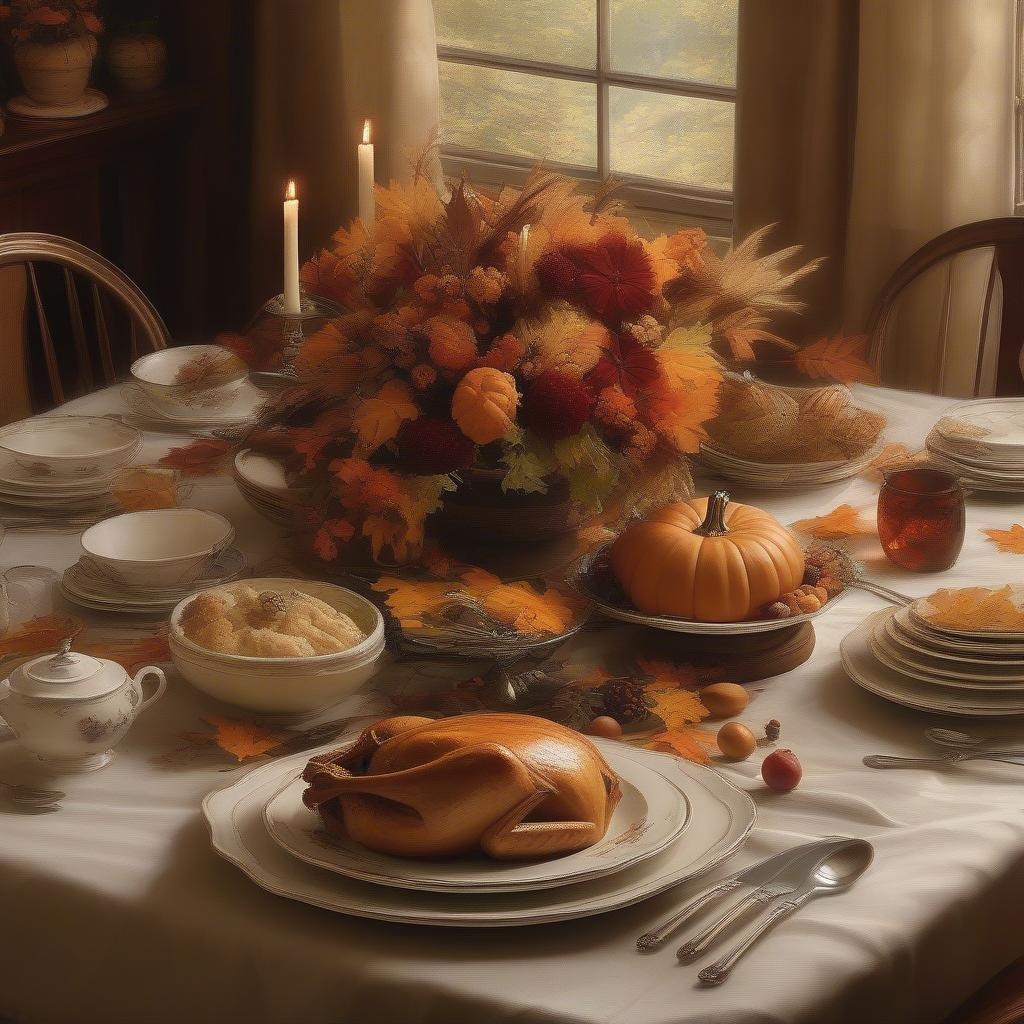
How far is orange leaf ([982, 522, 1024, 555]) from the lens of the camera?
5.34ft

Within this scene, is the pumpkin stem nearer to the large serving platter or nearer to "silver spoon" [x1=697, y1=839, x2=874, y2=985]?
the large serving platter

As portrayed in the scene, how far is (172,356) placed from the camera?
6.94 feet

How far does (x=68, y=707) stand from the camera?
1.16m

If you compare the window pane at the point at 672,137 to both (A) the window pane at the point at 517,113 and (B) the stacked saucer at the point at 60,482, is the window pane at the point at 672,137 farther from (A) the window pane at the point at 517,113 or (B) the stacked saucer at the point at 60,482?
(B) the stacked saucer at the point at 60,482

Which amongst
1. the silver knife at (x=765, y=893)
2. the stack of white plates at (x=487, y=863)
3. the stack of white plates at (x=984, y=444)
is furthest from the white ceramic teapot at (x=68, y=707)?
the stack of white plates at (x=984, y=444)

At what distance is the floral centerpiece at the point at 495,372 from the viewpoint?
137cm

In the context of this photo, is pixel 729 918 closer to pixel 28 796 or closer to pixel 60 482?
pixel 28 796

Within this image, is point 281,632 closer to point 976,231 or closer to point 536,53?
point 976,231

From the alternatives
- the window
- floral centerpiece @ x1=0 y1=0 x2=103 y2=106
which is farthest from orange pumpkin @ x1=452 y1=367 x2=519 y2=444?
floral centerpiece @ x1=0 y1=0 x2=103 y2=106

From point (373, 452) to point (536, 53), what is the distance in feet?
6.49

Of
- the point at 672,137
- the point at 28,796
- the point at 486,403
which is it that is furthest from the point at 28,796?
the point at 672,137

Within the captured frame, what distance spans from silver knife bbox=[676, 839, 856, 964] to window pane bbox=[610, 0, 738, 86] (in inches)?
87.3

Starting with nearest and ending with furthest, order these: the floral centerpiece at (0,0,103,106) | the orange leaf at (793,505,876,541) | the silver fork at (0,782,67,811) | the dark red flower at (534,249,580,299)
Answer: the silver fork at (0,782,67,811), the dark red flower at (534,249,580,299), the orange leaf at (793,505,876,541), the floral centerpiece at (0,0,103,106)

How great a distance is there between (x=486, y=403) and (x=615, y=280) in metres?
0.19
